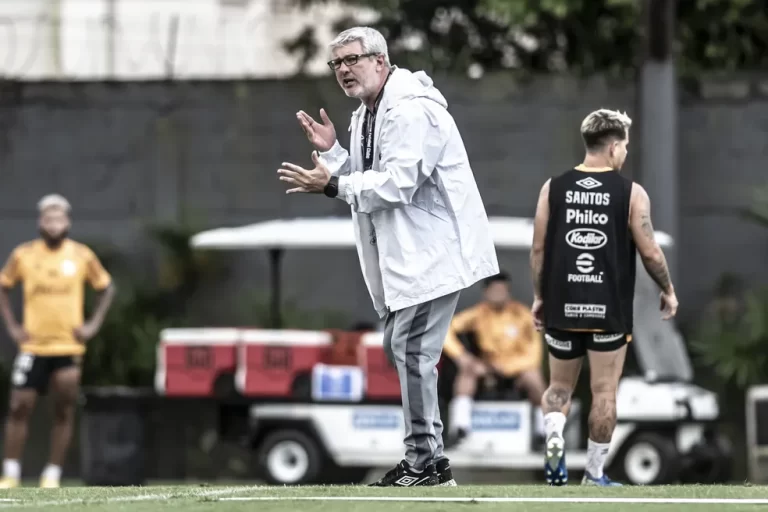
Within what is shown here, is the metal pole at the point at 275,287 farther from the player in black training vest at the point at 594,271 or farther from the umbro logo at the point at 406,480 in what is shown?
the umbro logo at the point at 406,480

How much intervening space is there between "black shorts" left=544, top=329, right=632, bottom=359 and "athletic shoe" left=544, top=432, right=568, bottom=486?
1.41ft

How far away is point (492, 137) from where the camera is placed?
15.0 m

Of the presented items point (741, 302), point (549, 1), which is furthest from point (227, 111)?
point (741, 302)

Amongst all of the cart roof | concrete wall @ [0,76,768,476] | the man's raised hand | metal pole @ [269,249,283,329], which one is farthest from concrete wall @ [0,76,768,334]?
the man's raised hand

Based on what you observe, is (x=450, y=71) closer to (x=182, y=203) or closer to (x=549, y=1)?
(x=549, y=1)

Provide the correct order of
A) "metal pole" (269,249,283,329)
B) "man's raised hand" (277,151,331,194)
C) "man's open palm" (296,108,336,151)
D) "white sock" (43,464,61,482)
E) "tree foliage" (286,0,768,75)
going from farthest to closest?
1. "tree foliage" (286,0,768,75)
2. "metal pole" (269,249,283,329)
3. "white sock" (43,464,61,482)
4. "man's open palm" (296,108,336,151)
5. "man's raised hand" (277,151,331,194)

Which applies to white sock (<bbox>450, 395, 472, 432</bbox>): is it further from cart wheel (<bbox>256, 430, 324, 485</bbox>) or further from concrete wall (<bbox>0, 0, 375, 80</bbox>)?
concrete wall (<bbox>0, 0, 375, 80</bbox>)

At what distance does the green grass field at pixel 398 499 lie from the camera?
20.5 feet

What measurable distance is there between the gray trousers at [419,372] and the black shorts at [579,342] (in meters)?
1.03

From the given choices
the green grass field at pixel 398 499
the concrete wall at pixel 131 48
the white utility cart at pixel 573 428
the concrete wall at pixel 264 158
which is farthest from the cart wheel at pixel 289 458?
the green grass field at pixel 398 499

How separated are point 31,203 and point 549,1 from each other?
193 inches

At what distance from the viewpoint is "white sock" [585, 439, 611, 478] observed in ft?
26.9

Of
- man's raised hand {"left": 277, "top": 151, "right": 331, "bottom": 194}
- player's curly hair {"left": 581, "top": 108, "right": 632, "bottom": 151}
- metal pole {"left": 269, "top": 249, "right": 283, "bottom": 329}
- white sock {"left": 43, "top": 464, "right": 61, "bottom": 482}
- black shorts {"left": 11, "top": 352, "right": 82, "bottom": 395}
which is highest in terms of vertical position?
player's curly hair {"left": 581, "top": 108, "right": 632, "bottom": 151}

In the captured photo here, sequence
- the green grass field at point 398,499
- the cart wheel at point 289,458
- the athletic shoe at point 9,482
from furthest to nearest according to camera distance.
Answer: the cart wheel at point 289,458
the athletic shoe at point 9,482
the green grass field at point 398,499
